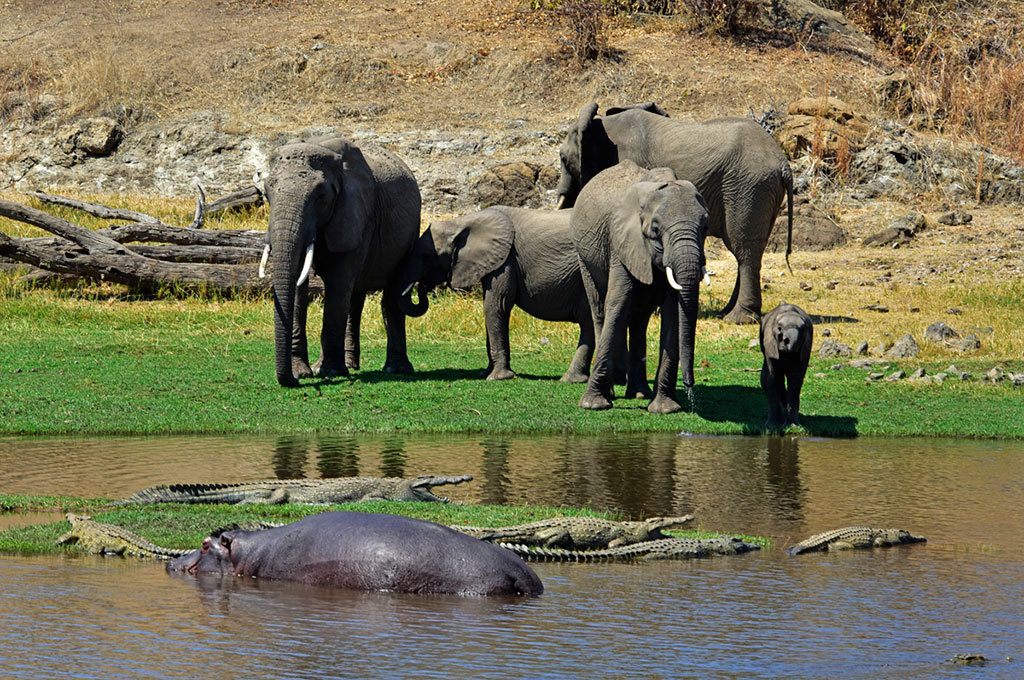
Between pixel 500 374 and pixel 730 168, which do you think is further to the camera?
pixel 730 168

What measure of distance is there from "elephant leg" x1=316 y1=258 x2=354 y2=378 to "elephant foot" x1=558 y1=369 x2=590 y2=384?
2357 mm

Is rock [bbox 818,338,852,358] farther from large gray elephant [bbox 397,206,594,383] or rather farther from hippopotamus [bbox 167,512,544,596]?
hippopotamus [bbox 167,512,544,596]

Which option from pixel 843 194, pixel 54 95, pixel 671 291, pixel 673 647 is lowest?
pixel 673 647

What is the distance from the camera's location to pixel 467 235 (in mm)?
15758

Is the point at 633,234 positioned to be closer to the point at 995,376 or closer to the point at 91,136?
the point at 995,376

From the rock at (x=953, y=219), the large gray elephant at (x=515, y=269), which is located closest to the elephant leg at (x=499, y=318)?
the large gray elephant at (x=515, y=269)

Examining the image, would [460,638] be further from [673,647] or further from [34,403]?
[34,403]

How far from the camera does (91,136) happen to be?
93.0ft

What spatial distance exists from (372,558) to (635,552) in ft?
5.49

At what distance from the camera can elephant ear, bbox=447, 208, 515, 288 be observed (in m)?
15.4

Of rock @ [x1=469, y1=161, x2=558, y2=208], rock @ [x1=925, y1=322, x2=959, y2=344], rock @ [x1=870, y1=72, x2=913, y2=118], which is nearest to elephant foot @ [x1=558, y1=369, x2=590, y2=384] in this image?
rock @ [x1=925, y1=322, x2=959, y2=344]

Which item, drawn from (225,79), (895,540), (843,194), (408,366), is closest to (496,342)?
(408,366)

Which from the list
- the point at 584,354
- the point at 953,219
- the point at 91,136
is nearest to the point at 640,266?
the point at 584,354

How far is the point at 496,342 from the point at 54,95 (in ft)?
60.4
